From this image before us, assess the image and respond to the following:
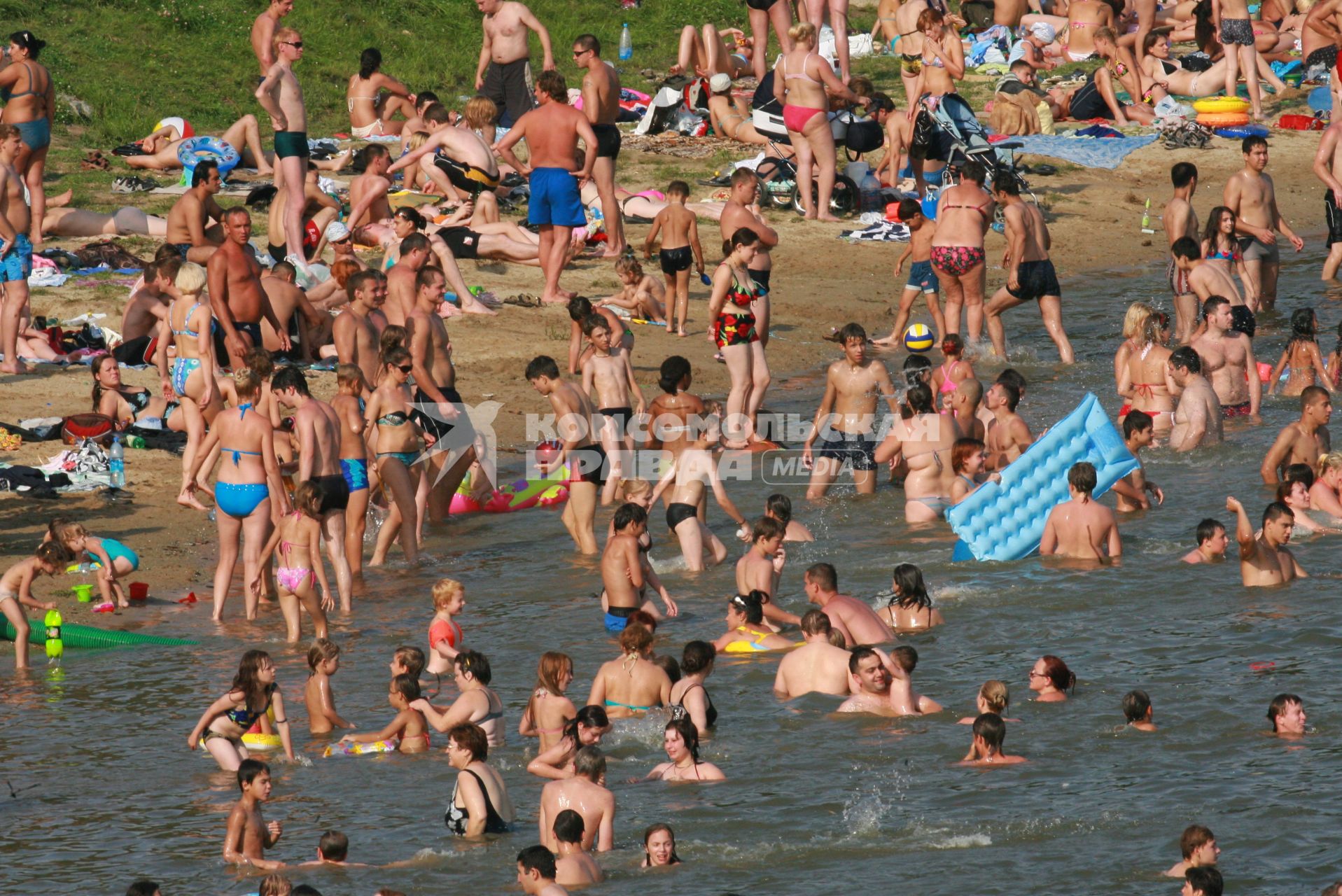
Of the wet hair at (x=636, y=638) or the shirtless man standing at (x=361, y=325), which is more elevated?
the shirtless man standing at (x=361, y=325)

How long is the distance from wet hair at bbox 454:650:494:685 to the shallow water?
459 mm

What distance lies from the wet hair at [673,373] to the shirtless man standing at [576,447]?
58cm

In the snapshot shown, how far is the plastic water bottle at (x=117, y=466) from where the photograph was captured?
13680 millimetres

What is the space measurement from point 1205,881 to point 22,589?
7.07 m

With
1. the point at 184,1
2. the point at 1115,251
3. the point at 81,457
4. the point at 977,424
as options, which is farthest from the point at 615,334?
the point at 184,1

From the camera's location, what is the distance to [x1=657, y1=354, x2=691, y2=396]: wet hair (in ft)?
42.5

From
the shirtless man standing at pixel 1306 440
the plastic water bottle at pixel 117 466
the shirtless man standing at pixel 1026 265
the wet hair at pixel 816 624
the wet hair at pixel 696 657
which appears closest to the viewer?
the wet hair at pixel 696 657

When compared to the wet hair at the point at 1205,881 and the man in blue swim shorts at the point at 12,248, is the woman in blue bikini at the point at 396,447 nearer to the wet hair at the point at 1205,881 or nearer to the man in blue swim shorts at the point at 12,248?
the man in blue swim shorts at the point at 12,248

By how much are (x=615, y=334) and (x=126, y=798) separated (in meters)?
5.68

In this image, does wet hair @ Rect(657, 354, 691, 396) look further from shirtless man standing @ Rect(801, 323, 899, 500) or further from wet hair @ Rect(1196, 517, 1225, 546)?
wet hair @ Rect(1196, 517, 1225, 546)

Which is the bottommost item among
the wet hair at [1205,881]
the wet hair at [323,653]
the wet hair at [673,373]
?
the wet hair at [323,653]

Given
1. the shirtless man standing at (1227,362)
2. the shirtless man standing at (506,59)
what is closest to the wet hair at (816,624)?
the shirtless man standing at (1227,362)

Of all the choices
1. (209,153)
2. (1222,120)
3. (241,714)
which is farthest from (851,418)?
(1222,120)

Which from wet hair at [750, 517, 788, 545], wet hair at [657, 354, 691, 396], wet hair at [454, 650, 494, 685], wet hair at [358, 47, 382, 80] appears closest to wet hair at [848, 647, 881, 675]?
wet hair at [750, 517, 788, 545]
